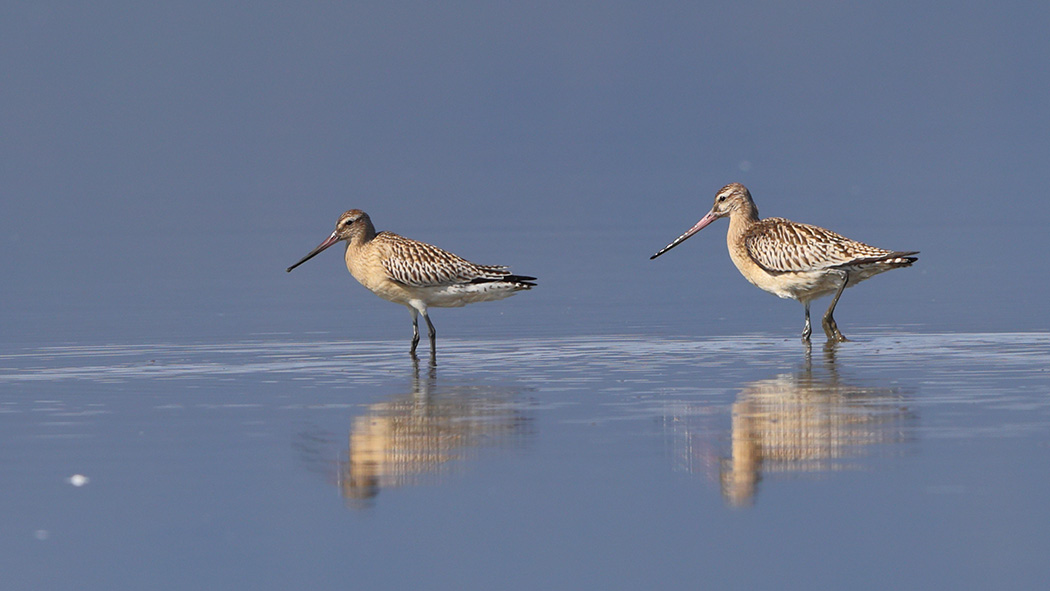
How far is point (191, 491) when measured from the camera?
1037 centimetres

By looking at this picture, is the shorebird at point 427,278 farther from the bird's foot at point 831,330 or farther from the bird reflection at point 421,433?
the bird reflection at point 421,433

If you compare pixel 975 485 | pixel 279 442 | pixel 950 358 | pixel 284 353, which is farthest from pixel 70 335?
pixel 975 485

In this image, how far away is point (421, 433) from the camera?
39.0 feet

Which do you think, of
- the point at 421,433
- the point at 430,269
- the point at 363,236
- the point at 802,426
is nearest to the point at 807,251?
the point at 430,269

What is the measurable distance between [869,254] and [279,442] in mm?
7706

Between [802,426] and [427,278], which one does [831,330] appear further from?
[802,426]

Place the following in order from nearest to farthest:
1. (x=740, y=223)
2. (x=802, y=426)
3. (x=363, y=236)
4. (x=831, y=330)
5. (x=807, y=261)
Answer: (x=802, y=426)
(x=831, y=330)
(x=807, y=261)
(x=363, y=236)
(x=740, y=223)

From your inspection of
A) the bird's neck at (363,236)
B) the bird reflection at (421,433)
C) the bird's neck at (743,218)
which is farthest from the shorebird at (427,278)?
the bird reflection at (421,433)

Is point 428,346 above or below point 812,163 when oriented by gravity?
below

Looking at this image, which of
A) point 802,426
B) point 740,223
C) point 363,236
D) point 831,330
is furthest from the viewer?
point 740,223

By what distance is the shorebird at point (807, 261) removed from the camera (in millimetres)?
17609

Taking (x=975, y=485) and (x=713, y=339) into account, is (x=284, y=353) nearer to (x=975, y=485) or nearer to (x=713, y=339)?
(x=713, y=339)

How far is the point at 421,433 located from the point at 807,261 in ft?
22.8

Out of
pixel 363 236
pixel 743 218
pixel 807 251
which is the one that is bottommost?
pixel 807 251
